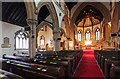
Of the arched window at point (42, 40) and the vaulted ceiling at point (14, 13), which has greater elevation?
the vaulted ceiling at point (14, 13)

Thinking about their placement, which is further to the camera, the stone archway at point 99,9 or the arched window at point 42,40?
the arched window at point 42,40

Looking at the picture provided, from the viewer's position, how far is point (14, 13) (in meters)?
10.4

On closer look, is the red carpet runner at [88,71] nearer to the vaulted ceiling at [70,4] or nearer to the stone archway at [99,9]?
the stone archway at [99,9]

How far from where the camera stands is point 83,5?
1555 cm

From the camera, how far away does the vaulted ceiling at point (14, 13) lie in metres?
8.81

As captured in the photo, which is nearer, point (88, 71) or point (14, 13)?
point (88, 71)

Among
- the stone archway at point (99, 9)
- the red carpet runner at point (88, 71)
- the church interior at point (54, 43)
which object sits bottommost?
the red carpet runner at point (88, 71)

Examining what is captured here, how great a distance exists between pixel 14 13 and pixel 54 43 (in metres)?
6.16

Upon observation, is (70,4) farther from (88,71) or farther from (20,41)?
(88,71)

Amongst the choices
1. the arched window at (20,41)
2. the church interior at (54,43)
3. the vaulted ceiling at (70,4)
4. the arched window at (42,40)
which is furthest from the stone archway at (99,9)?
the arched window at (20,41)

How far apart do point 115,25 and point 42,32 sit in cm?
1363

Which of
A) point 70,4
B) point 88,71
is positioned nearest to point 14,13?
point 70,4

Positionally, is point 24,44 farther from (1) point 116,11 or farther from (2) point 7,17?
(1) point 116,11

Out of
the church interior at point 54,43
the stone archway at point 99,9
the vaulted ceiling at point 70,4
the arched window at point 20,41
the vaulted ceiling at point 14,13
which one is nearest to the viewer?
the church interior at point 54,43
